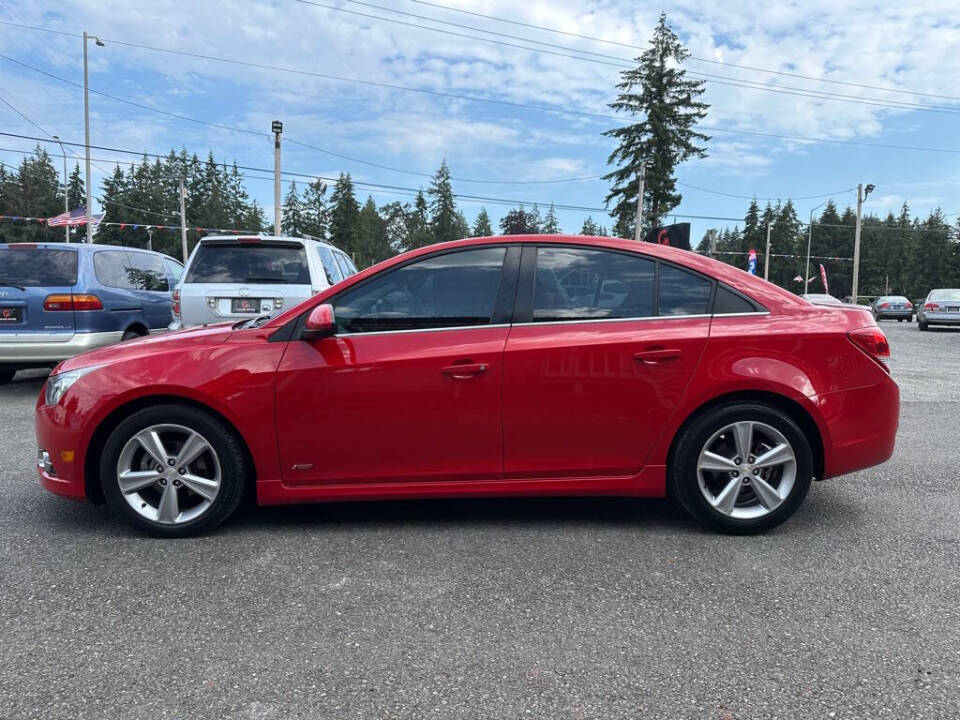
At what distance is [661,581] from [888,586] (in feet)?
3.31

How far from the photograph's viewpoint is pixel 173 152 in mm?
115688

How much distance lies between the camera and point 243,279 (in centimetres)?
724

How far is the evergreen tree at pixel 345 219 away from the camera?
3602 inches

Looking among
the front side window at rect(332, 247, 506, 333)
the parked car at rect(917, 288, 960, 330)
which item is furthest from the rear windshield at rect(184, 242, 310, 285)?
the parked car at rect(917, 288, 960, 330)

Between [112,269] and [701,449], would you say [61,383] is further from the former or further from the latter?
[112,269]

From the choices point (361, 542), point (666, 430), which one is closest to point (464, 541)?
point (361, 542)

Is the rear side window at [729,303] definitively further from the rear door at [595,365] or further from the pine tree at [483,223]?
the pine tree at [483,223]

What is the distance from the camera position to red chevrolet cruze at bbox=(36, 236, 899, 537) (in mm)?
3445

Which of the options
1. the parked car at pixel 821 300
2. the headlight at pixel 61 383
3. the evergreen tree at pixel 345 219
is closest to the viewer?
the headlight at pixel 61 383

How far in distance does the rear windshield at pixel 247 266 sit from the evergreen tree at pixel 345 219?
85926 mm

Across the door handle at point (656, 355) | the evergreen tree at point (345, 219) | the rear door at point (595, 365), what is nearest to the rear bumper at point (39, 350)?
the rear door at point (595, 365)

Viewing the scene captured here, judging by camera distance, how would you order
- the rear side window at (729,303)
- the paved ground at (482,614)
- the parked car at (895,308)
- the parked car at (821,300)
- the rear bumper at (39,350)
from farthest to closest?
the parked car at (895,308) → the rear bumper at (39,350) → the parked car at (821,300) → the rear side window at (729,303) → the paved ground at (482,614)

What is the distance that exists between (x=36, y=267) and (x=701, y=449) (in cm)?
769

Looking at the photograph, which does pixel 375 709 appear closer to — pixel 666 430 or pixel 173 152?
pixel 666 430
